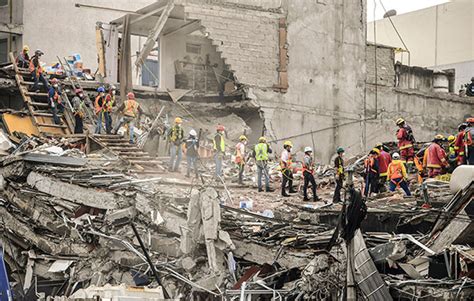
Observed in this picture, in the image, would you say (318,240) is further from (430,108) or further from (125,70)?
(430,108)

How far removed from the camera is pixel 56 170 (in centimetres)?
1627

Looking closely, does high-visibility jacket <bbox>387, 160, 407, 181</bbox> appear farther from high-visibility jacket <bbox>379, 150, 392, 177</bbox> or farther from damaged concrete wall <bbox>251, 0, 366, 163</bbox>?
damaged concrete wall <bbox>251, 0, 366, 163</bbox>

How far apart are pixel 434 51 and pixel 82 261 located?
103 feet

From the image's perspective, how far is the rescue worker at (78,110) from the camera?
21.6 metres

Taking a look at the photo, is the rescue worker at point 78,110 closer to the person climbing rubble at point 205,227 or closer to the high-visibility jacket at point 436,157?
the high-visibility jacket at point 436,157

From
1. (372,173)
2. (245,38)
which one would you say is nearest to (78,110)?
(245,38)

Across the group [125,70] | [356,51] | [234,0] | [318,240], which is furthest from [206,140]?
[318,240]

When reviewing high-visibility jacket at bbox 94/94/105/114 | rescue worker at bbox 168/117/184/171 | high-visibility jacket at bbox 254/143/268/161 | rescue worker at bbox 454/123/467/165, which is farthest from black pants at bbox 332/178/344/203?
high-visibility jacket at bbox 94/94/105/114

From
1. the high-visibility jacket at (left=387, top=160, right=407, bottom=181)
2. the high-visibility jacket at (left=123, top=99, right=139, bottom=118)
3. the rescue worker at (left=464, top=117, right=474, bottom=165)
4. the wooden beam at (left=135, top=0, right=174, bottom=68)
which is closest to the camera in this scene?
the rescue worker at (left=464, top=117, right=474, bottom=165)

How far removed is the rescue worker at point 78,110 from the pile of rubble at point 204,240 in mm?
3247

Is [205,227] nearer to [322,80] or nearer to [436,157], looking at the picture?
[436,157]

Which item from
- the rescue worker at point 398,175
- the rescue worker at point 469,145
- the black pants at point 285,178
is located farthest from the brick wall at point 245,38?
the rescue worker at point 469,145

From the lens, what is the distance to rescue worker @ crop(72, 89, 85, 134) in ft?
70.9

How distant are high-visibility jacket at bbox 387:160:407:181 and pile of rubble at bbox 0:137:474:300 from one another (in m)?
0.46
